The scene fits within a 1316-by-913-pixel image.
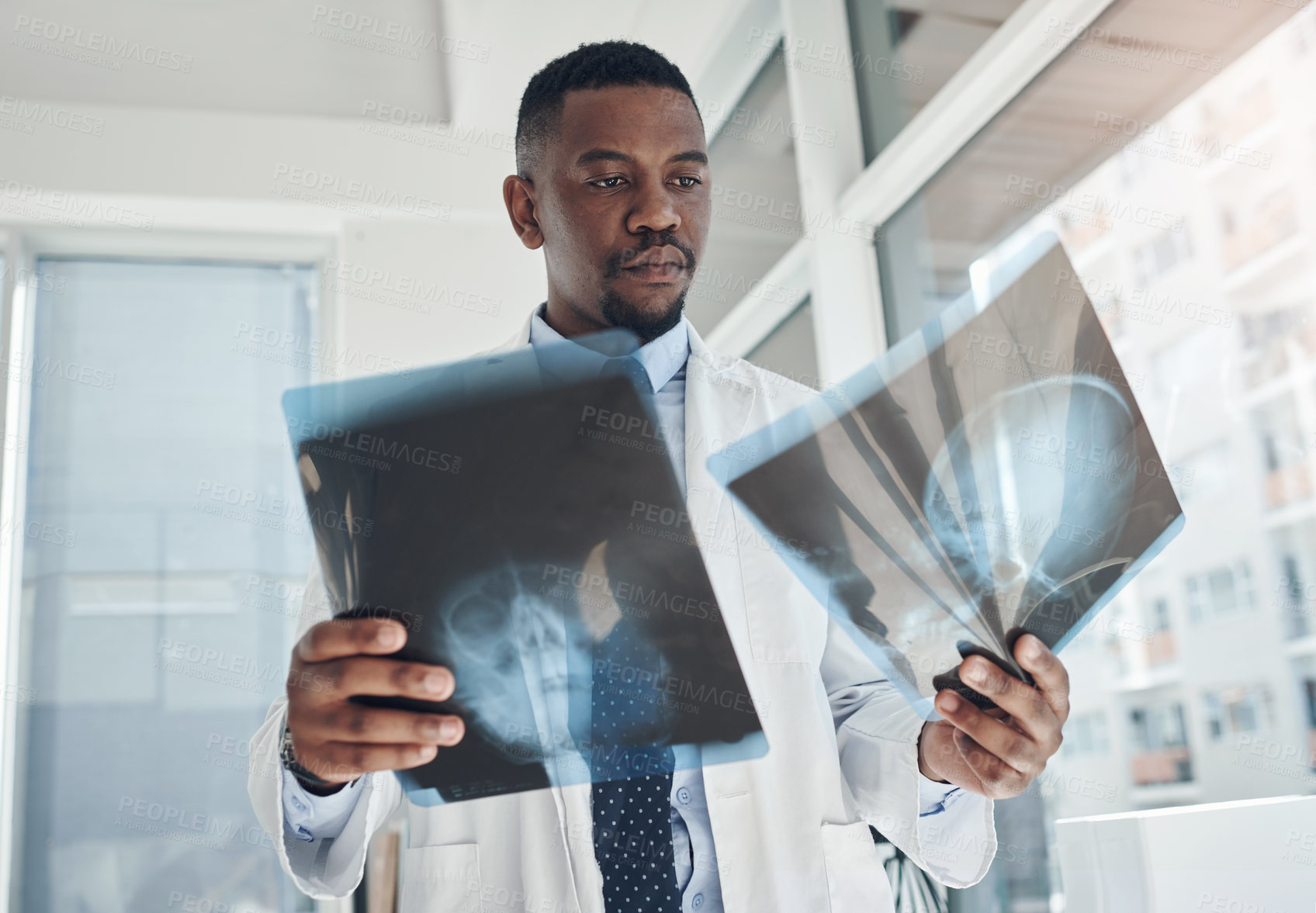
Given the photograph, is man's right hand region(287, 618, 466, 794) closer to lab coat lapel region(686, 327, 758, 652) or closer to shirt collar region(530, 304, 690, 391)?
lab coat lapel region(686, 327, 758, 652)

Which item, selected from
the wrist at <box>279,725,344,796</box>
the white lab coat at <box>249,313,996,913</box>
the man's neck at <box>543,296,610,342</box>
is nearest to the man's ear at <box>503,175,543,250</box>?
the man's neck at <box>543,296,610,342</box>

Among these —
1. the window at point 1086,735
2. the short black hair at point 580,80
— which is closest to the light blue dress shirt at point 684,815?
the short black hair at point 580,80

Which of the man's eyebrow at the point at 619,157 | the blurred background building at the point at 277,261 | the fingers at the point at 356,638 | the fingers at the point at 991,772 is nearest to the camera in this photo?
the fingers at the point at 356,638

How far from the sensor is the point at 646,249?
128cm

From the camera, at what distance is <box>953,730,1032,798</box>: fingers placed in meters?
0.88

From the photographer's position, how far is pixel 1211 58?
1350 millimetres

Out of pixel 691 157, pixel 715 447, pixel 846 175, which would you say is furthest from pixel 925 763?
pixel 846 175

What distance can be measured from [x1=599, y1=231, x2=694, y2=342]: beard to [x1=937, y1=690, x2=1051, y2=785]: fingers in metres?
0.63

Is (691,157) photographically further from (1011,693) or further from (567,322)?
(1011,693)

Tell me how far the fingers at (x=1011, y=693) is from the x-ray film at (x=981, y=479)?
0.01 meters

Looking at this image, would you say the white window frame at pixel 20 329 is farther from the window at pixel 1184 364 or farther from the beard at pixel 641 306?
the window at pixel 1184 364

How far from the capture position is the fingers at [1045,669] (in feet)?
2.59

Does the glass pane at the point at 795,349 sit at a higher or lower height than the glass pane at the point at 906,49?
lower

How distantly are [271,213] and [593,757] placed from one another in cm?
280
